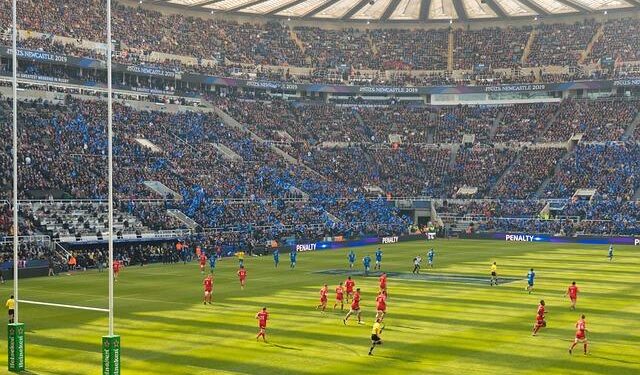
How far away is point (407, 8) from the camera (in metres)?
116

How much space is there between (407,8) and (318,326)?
88868 mm

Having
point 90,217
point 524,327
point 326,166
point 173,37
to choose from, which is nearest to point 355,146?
point 326,166

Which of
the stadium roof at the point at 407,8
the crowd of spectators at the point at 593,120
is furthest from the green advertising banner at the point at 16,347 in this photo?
the crowd of spectators at the point at 593,120

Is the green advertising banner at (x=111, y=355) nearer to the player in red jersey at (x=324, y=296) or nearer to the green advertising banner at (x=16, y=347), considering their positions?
the green advertising banner at (x=16, y=347)

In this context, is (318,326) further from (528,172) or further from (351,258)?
(528,172)

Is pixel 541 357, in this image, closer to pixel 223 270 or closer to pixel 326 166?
pixel 223 270

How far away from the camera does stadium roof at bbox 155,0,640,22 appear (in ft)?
345

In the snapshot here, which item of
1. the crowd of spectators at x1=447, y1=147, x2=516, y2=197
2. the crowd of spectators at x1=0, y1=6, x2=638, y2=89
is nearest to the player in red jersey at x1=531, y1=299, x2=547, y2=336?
the crowd of spectators at x1=447, y1=147, x2=516, y2=197

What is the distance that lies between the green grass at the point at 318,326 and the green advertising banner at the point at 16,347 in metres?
0.44

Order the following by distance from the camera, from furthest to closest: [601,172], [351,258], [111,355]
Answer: [601,172] → [351,258] → [111,355]

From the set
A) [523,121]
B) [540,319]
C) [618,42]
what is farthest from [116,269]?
[618,42]

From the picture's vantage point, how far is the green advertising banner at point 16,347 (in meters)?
25.4

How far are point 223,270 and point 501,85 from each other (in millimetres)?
67346

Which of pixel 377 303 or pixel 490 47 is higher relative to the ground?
pixel 490 47
